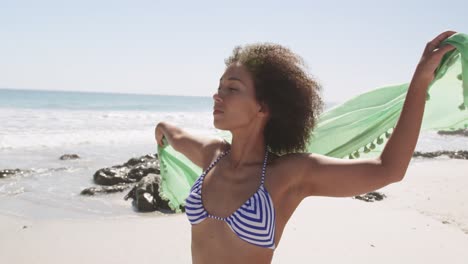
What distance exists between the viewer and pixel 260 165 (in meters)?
2.45

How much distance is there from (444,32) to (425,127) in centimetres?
81

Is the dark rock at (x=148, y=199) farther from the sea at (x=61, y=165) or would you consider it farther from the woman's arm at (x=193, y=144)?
the woman's arm at (x=193, y=144)

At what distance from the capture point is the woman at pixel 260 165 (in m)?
2.23

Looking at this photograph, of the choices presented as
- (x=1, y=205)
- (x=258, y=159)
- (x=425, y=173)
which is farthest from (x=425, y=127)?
(x=425, y=173)

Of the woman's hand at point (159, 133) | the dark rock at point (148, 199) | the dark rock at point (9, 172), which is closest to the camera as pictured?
the woman's hand at point (159, 133)

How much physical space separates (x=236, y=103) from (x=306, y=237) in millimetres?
4628

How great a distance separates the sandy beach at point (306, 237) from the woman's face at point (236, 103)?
3.84 m

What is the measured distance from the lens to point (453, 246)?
6.36m

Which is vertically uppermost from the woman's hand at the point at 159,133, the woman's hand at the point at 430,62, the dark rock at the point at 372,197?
the woman's hand at the point at 430,62

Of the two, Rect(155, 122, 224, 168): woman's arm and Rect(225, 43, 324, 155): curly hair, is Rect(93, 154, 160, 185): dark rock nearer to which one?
Rect(155, 122, 224, 168): woman's arm

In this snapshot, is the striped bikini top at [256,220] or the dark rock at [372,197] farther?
the dark rock at [372,197]

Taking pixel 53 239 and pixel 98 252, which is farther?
pixel 53 239

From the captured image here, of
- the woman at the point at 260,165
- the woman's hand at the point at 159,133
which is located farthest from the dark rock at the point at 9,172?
the woman at the point at 260,165

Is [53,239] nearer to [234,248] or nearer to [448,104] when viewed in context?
[234,248]
